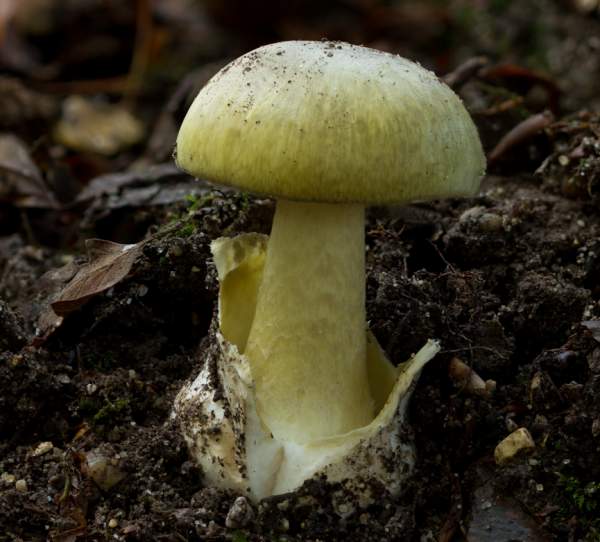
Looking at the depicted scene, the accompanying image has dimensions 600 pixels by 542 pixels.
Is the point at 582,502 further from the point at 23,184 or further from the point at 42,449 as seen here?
the point at 23,184

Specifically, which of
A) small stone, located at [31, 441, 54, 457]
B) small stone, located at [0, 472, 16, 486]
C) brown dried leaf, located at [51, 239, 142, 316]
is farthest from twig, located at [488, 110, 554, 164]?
small stone, located at [0, 472, 16, 486]

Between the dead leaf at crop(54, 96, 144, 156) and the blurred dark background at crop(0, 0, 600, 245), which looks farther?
the dead leaf at crop(54, 96, 144, 156)

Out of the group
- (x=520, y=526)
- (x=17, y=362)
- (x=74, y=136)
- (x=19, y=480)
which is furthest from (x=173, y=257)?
(x=74, y=136)

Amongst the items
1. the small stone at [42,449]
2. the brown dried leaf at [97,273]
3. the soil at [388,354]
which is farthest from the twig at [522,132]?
the small stone at [42,449]

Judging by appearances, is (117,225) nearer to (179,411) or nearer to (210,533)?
(179,411)

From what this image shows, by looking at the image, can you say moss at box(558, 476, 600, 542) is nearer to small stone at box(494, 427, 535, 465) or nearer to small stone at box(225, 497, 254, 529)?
small stone at box(494, 427, 535, 465)

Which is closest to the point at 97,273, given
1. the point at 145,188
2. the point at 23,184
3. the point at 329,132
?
the point at 145,188
